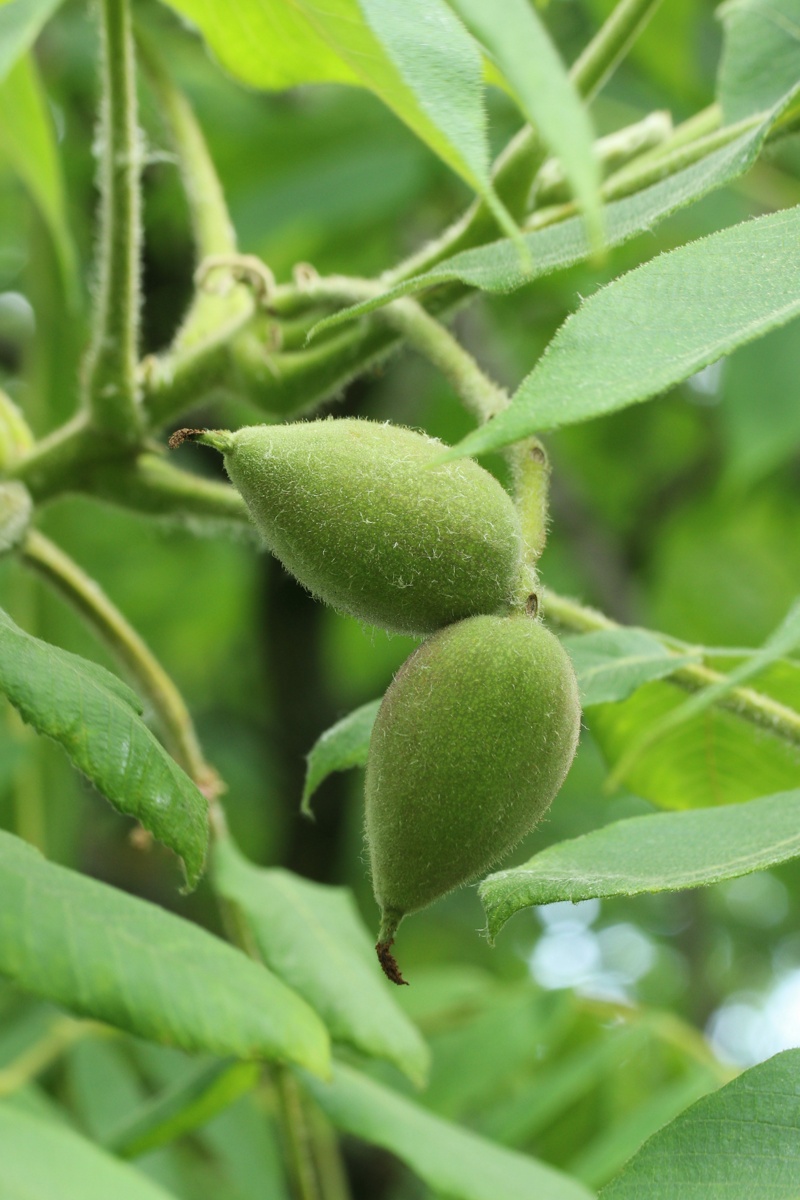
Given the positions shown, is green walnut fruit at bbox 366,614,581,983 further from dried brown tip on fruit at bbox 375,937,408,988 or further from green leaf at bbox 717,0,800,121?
green leaf at bbox 717,0,800,121

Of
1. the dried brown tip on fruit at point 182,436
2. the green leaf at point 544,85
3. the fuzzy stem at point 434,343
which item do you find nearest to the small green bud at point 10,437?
the fuzzy stem at point 434,343

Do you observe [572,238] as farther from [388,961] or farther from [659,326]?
[388,961]

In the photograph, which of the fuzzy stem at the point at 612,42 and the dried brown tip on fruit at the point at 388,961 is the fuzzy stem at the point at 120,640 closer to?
the dried brown tip on fruit at the point at 388,961

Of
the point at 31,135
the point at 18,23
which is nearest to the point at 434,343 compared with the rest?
the point at 18,23

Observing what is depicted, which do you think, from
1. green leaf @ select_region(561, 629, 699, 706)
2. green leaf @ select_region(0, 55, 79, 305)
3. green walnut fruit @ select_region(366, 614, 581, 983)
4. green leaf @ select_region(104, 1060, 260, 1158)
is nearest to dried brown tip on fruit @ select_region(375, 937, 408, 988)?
green walnut fruit @ select_region(366, 614, 581, 983)

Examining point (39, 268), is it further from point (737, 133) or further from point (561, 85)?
point (561, 85)

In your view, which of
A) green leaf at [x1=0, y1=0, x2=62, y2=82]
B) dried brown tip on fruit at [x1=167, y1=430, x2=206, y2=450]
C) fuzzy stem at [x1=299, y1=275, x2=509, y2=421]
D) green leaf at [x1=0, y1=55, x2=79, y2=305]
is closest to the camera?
green leaf at [x1=0, y1=0, x2=62, y2=82]
